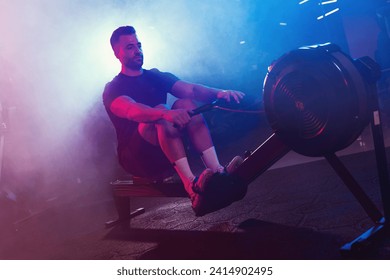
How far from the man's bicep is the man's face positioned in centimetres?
20

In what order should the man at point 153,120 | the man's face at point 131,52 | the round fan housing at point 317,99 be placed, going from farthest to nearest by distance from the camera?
the man's face at point 131,52
the man at point 153,120
the round fan housing at point 317,99

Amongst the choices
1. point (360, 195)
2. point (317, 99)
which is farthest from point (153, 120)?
point (360, 195)

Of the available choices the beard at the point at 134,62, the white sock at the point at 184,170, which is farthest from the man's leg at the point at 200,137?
the beard at the point at 134,62

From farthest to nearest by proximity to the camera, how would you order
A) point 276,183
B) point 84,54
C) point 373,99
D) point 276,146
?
point 84,54
point 276,183
point 276,146
point 373,99

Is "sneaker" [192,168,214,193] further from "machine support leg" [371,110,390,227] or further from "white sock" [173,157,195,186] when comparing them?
"machine support leg" [371,110,390,227]

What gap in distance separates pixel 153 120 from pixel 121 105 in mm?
249

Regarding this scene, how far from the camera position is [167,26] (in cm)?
311

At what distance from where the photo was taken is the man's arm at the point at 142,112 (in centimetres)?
195

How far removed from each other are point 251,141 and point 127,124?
247 centimetres

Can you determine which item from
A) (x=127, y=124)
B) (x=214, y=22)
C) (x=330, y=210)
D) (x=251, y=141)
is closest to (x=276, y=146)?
(x=330, y=210)

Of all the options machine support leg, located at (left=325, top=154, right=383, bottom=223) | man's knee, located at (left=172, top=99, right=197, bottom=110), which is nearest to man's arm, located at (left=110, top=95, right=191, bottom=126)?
man's knee, located at (left=172, top=99, right=197, bottom=110)

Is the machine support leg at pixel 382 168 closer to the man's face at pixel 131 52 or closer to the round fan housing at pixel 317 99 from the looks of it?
the round fan housing at pixel 317 99

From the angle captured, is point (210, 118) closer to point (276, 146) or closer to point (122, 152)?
point (122, 152)

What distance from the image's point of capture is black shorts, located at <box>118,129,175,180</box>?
7.56 feet
